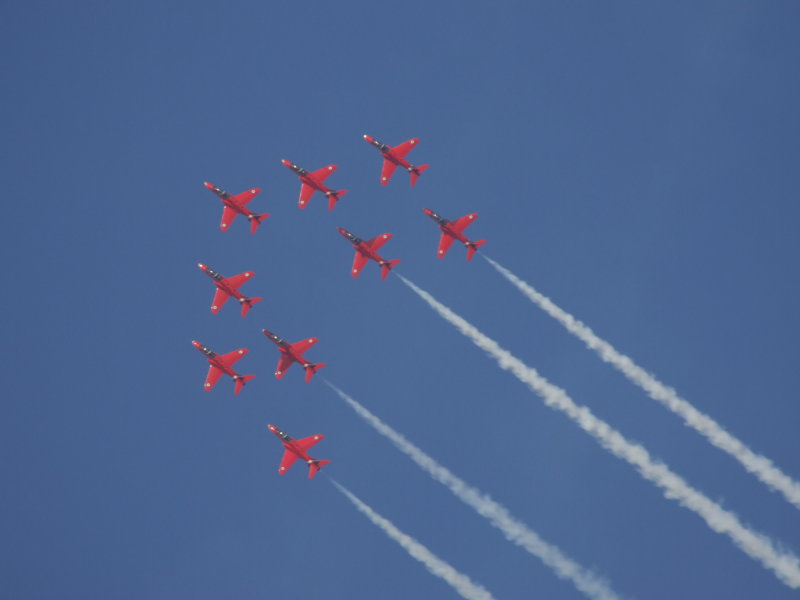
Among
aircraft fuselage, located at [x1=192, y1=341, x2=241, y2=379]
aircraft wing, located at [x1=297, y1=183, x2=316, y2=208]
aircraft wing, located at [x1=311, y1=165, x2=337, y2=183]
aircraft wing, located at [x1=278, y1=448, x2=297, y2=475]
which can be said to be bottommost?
aircraft wing, located at [x1=278, y1=448, x2=297, y2=475]

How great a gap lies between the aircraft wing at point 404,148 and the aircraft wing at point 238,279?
1586 centimetres

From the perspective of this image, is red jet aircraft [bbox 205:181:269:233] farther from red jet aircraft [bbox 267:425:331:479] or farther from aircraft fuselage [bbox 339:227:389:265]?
red jet aircraft [bbox 267:425:331:479]

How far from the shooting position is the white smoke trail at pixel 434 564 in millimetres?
109562

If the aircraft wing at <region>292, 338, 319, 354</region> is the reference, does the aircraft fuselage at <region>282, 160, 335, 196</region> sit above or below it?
above

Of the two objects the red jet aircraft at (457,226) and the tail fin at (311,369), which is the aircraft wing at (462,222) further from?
the tail fin at (311,369)

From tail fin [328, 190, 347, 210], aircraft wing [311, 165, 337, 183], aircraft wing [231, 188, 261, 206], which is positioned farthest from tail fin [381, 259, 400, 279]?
aircraft wing [231, 188, 261, 206]

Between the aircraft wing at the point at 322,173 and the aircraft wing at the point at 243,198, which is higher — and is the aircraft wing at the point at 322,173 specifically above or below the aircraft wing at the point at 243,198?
above

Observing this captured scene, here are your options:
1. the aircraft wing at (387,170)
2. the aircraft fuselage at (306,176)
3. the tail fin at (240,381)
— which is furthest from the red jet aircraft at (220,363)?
the aircraft wing at (387,170)

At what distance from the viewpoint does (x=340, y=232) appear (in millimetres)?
111938

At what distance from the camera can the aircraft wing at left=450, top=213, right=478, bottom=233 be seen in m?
111

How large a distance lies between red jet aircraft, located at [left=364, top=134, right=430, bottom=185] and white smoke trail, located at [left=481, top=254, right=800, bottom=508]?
10.9 meters

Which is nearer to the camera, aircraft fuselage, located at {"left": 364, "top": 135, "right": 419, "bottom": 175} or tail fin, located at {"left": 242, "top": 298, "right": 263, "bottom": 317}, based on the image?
tail fin, located at {"left": 242, "top": 298, "right": 263, "bottom": 317}

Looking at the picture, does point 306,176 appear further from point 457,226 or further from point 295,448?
point 295,448

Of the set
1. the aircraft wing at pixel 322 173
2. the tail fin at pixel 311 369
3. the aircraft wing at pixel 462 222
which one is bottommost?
the tail fin at pixel 311 369
